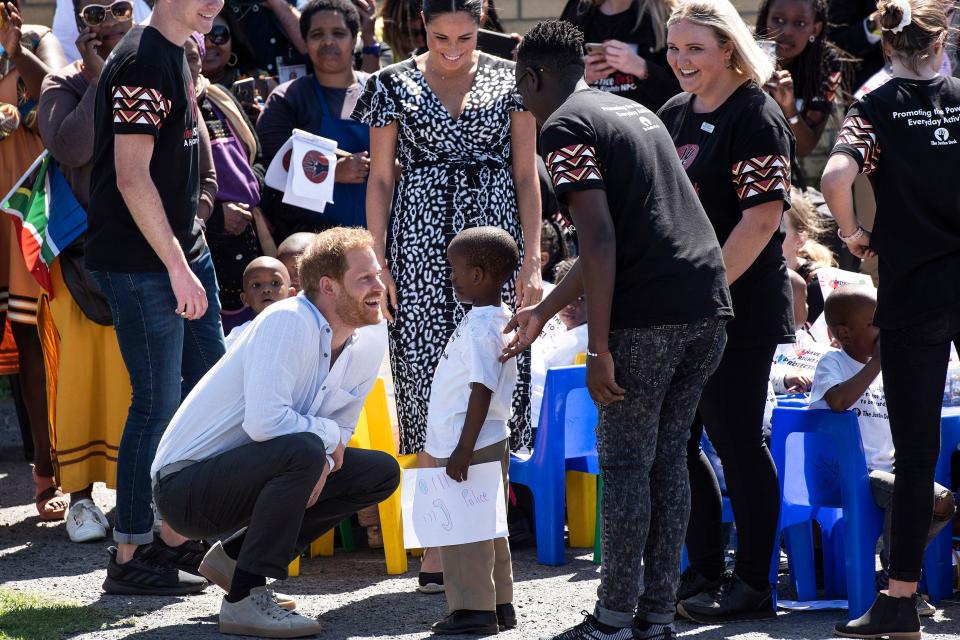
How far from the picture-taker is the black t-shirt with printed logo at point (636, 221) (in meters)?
3.69

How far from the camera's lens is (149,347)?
4691 millimetres

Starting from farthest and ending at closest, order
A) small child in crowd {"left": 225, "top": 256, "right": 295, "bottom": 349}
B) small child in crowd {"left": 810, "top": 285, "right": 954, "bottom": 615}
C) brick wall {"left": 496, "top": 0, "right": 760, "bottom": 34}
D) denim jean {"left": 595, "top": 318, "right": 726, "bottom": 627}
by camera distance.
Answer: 1. brick wall {"left": 496, "top": 0, "right": 760, "bottom": 34}
2. small child in crowd {"left": 225, "top": 256, "right": 295, "bottom": 349}
3. small child in crowd {"left": 810, "top": 285, "right": 954, "bottom": 615}
4. denim jean {"left": 595, "top": 318, "right": 726, "bottom": 627}

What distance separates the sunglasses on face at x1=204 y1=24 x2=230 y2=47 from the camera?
7281 millimetres

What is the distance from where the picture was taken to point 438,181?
16.6ft

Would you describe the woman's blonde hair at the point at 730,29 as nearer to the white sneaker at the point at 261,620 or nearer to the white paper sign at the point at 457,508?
the white paper sign at the point at 457,508

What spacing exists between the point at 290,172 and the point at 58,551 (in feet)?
6.71

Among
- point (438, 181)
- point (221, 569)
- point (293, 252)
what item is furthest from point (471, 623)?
point (293, 252)

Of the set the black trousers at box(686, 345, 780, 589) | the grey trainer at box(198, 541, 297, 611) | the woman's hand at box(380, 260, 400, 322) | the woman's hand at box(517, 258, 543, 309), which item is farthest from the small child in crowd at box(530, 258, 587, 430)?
the grey trainer at box(198, 541, 297, 611)

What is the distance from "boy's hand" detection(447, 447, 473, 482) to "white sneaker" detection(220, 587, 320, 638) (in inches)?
26.8

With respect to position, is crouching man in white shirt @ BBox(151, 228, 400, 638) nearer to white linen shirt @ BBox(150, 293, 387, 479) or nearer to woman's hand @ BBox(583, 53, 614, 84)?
white linen shirt @ BBox(150, 293, 387, 479)

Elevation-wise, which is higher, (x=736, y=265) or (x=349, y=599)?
(x=736, y=265)

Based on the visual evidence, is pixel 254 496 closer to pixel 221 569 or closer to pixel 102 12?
pixel 221 569

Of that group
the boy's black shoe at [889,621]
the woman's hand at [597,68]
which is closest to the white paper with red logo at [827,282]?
the woman's hand at [597,68]

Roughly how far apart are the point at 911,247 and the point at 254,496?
7.46 feet
